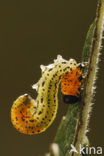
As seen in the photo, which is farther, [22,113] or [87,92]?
[22,113]

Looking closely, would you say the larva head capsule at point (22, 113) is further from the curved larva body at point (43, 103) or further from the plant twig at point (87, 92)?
the plant twig at point (87, 92)

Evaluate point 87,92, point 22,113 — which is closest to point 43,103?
point 22,113

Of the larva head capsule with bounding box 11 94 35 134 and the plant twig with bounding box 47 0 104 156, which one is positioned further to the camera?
the larva head capsule with bounding box 11 94 35 134

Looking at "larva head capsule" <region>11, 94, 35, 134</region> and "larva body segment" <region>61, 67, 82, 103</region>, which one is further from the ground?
"larva body segment" <region>61, 67, 82, 103</region>

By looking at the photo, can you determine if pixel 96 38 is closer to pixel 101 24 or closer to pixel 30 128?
pixel 101 24

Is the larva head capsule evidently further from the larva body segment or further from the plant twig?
the plant twig

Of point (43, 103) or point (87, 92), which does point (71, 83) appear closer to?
point (43, 103)

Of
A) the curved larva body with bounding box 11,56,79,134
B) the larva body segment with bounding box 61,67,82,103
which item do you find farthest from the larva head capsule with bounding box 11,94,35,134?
the larva body segment with bounding box 61,67,82,103

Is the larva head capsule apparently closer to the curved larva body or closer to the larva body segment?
the curved larva body

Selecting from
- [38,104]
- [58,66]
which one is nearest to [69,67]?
[58,66]
